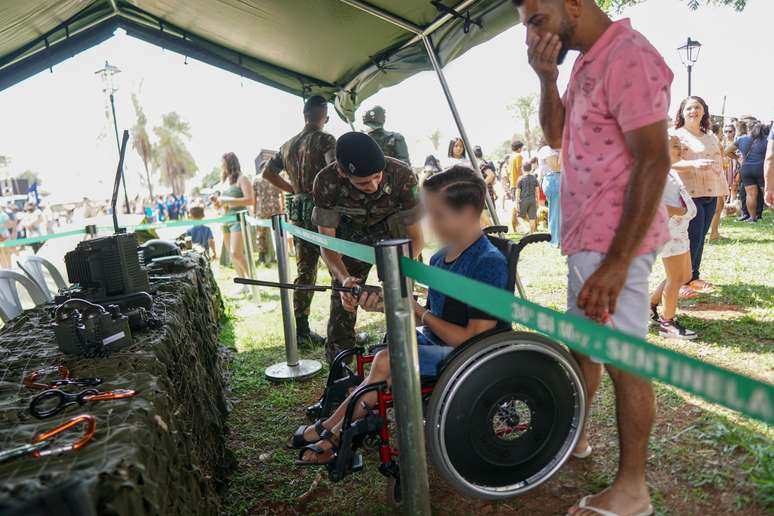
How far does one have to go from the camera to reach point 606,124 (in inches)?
65.3

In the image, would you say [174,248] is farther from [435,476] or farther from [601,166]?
[601,166]

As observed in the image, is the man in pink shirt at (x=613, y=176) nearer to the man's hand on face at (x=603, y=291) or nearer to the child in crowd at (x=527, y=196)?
the man's hand on face at (x=603, y=291)

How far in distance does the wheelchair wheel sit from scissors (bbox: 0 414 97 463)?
3.06 feet

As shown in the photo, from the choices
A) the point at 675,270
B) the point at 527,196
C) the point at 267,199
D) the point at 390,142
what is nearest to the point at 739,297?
the point at 675,270

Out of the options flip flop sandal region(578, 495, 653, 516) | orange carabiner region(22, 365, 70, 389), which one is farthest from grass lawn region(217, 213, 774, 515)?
orange carabiner region(22, 365, 70, 389)

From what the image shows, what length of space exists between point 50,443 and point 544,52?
1843 mm

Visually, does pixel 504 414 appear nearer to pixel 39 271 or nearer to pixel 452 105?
pixel 452 105

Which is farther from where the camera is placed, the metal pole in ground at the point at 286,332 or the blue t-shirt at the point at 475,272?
the metal pole in ground at the point at 286,332

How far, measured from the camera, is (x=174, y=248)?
3.86m

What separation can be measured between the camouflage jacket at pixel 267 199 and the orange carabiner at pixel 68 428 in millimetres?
6979

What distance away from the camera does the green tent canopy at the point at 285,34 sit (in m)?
3.99

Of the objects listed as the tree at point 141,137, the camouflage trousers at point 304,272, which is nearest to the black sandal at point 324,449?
the camouflage trousers at point 304,272

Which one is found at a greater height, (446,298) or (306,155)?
(306,155)

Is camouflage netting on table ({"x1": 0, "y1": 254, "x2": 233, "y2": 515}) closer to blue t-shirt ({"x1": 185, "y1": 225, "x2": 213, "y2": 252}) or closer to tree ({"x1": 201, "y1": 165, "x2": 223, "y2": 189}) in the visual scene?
blue t-shirt ({"x1": 185, "y1": 225, "x2": 213, "y2": 252})
